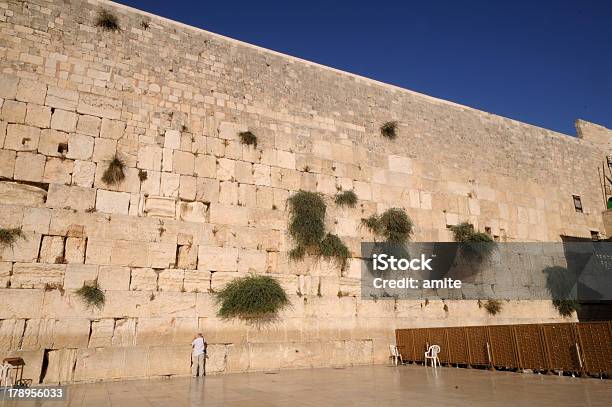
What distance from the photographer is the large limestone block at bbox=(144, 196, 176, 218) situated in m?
9.05

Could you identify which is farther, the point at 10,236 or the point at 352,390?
the point at 10,236

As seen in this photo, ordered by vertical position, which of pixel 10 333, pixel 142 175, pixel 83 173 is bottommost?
pixel 10 333

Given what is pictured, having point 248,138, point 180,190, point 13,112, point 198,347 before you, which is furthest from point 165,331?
point 13,112

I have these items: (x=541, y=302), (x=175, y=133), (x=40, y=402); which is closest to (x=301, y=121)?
(x=175, y=133)

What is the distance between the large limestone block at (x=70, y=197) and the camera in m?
8.31

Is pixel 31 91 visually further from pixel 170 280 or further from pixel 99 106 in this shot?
pixel 170 280

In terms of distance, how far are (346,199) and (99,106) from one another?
5838 millimetres

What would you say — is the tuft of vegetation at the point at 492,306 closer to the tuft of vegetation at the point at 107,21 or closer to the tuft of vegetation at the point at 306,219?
the tuft of vegetation at the point at 306,219

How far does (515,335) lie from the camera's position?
8.46 meters

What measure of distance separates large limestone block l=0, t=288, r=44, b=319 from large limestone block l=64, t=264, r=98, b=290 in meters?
0.45

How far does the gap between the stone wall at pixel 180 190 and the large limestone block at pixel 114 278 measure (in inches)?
0.8

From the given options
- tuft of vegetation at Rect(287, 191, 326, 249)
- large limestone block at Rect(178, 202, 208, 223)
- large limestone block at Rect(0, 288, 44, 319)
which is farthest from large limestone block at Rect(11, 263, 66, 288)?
tuft of vegetation at Rect(287, 191, 326, 249)

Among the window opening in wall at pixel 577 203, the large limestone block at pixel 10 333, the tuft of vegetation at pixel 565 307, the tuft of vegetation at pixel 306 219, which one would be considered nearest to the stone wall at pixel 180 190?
the large limestone block at pixel 10 333

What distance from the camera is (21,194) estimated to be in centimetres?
814
